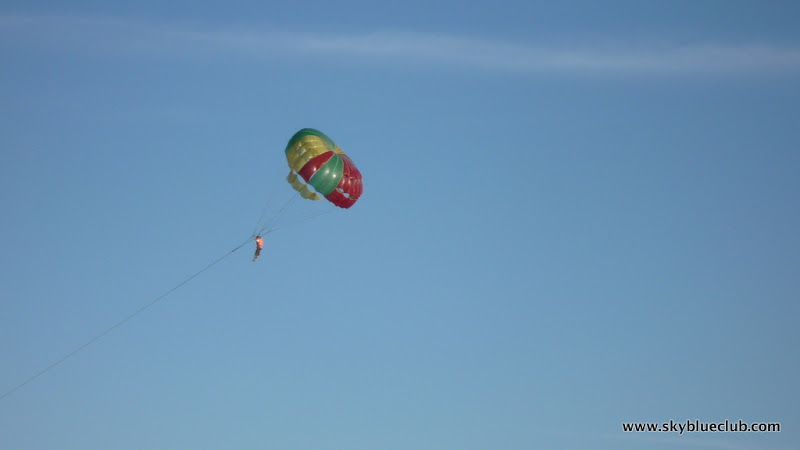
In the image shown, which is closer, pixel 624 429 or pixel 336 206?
pixel 624 429

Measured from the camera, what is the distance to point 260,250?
92.0 metres

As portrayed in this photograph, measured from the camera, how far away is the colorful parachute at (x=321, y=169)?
9225 cm

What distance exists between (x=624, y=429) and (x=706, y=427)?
4.83 metres

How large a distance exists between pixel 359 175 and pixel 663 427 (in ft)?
63.5

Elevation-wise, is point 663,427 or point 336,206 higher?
point 336,206

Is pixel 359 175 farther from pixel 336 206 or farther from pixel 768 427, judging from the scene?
pixel 768 427

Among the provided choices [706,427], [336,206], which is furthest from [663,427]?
[336,206]

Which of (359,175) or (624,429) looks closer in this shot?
(624,429)

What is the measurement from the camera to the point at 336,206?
3708 inches

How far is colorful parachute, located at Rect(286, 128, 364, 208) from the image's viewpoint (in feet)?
303

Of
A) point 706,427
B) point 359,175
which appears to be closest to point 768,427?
point 706,427

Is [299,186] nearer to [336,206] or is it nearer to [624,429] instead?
[336,206]

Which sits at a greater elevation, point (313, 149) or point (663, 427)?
point (313, 149)

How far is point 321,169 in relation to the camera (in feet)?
302
